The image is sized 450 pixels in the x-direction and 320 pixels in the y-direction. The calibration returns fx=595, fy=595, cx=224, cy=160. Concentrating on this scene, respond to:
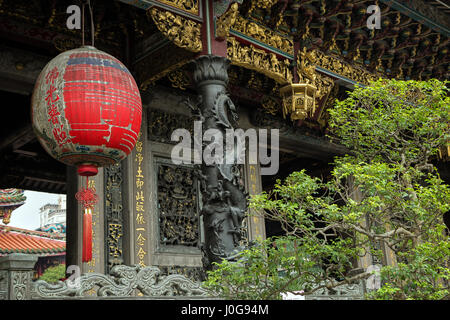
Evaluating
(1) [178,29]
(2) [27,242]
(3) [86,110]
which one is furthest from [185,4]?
(2) [27,242]

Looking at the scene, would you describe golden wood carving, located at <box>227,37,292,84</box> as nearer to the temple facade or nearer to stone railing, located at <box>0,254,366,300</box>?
the temple facade

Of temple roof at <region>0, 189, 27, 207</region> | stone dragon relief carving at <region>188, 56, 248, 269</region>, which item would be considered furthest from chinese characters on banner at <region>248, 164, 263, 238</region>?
temple roof at <region>0, 189, 27, 207</region>

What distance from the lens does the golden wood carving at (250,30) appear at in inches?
224

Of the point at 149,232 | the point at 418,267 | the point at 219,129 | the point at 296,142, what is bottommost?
the point at 418,267

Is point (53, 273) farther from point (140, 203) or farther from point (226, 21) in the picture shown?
point (226, 21)

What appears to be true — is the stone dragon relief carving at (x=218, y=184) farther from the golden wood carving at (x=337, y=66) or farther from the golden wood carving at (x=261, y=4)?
the golden wood carving at (x=337, y=66)

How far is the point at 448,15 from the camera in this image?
7.95 m

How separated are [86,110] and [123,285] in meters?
1.36

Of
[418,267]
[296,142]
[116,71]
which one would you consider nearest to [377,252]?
[418,267]

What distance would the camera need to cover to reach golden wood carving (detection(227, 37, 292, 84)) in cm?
612

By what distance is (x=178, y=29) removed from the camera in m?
5.55

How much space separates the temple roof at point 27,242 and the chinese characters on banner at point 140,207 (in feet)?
30.3
